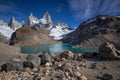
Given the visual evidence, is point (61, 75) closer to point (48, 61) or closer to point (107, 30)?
point (48, 61)

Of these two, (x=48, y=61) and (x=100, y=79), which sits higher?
(x=48, y=61)

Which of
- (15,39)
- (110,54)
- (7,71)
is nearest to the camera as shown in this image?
(7,71)

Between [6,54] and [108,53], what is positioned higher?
[6,54]

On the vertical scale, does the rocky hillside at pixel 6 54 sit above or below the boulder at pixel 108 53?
above

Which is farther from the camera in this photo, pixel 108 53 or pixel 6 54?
pixel 6 54

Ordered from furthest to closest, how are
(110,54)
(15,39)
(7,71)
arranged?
(15,39) < (110,54) < (7,71)

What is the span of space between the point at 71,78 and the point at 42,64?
26.1 feet

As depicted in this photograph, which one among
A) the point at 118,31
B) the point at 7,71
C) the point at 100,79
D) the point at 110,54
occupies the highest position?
the point at 118,31

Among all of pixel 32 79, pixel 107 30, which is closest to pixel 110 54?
pixel 32 79

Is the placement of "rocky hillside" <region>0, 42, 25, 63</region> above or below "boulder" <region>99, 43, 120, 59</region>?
above

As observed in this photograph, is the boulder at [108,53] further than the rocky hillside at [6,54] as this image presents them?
No

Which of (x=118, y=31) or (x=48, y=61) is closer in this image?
(x=48, y=61)

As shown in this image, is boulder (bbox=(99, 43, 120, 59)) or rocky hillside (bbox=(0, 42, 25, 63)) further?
rocky hillside (bbox=(0, 42, 25, 63))

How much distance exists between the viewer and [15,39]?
17600 centimetres
